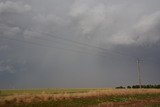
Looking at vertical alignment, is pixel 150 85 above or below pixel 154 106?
above

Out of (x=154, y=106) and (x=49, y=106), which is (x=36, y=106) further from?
(x=154, y=106)

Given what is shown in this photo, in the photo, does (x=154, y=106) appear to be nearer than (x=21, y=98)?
Yes

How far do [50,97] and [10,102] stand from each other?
332 inches

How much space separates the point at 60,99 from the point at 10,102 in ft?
30.3

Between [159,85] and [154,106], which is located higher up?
[159,85]

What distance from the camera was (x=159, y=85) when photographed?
140 m

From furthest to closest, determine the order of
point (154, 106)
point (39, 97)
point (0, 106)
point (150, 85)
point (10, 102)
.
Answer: point (150, 85) → point (39, 97) → point (10, 102) → point (0, 106) → point (154, 106)

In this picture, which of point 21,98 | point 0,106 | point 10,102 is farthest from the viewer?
point 21,98

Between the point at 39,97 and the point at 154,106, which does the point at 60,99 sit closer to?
the point at 39,97

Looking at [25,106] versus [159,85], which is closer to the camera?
[25,106]

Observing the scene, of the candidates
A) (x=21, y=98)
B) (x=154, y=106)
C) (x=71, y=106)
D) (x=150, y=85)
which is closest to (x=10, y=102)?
(x=21, y=98)

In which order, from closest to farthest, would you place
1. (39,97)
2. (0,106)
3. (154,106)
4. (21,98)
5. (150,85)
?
(154,106)
(0,106)
(21,98)
(39,97)
(150,85)

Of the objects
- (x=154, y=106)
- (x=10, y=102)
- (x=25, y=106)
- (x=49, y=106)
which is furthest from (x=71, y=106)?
(x=154, y=106)

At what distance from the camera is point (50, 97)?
4872 centimetres
